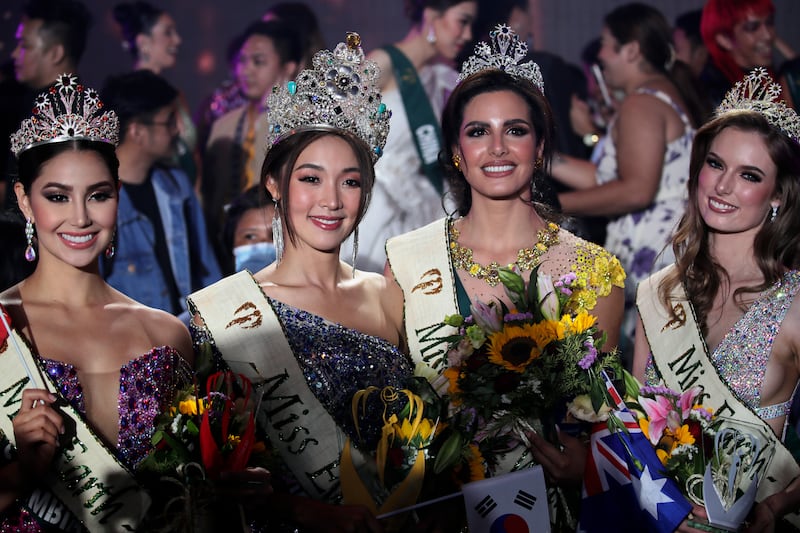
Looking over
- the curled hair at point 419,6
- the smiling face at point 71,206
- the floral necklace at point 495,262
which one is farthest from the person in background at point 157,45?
the smiling face at point 71,206

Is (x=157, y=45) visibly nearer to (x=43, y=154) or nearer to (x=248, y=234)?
(x=248, y=234)

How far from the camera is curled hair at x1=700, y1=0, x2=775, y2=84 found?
531 cm

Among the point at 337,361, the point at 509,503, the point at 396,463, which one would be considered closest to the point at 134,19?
the point at 337,361

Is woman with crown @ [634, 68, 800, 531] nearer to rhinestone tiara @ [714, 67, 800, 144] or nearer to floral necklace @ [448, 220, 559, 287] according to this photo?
rhinestone tiara @ [714, 67, 800, 144]

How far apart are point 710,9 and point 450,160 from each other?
270 cm

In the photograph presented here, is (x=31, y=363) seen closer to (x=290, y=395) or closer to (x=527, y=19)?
(x=290, y=395)

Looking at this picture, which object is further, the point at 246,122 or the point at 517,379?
the point at 246,122

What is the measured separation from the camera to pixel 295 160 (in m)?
2.86

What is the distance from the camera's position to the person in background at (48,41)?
15.8ft

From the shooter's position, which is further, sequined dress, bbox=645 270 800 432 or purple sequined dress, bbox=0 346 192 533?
sequined dress, bbox=645 270 800 432

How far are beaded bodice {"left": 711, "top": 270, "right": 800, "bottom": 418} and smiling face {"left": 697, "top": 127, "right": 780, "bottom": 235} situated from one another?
200 millimetres

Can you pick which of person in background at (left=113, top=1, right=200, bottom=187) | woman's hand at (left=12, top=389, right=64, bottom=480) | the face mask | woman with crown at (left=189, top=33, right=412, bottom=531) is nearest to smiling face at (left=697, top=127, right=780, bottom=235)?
woman with crown at (left=189, top=33, right=412, bottom=531)

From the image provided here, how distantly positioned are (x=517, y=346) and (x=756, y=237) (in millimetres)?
919

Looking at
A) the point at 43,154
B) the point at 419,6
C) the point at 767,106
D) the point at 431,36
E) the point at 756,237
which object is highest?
the point at 419,6
